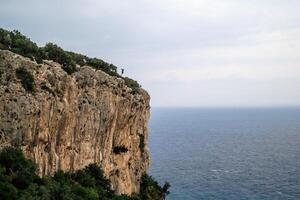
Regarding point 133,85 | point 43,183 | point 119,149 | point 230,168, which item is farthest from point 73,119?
point 230,168

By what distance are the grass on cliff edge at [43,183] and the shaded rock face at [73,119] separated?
0.92 metres

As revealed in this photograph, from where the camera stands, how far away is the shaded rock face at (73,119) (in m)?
33.3

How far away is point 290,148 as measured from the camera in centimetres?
15650

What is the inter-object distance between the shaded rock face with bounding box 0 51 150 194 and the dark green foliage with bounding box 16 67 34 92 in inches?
15.6

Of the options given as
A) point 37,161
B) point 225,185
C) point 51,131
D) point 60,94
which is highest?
point 60,94

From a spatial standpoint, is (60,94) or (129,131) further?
(129,131)

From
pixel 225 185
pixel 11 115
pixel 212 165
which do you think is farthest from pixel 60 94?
pixel 212 165

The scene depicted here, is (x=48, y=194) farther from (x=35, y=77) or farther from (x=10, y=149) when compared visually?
(x=35, y=77)

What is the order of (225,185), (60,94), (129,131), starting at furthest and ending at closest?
(225,185), (129,131), (60,94)

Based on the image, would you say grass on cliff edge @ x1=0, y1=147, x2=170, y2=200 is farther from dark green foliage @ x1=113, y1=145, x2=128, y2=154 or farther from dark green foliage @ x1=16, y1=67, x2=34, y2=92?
dark green foliage @ x1=113, y1=145, x2=128, y2=154

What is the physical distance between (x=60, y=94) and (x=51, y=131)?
11.1 feet

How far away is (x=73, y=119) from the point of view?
40.0 m

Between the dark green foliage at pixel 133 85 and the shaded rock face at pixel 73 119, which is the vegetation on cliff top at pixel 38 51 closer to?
the shaded rock face at pixel 73 119

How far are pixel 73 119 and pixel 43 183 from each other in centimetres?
796
